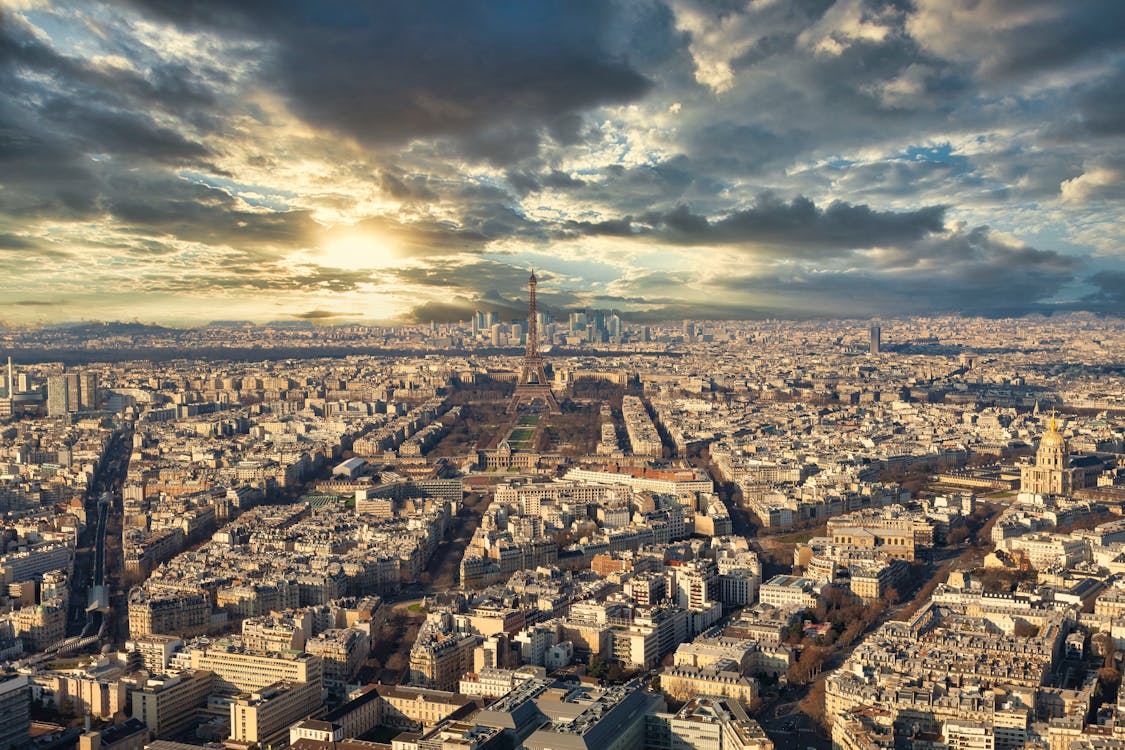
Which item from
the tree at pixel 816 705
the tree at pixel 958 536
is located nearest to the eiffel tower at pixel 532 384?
the tree at pixel 958 536

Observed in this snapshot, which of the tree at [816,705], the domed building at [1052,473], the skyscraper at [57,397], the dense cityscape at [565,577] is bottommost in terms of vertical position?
the tree at [816,705]

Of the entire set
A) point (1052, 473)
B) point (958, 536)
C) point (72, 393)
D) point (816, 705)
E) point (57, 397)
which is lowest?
point (816, 705)

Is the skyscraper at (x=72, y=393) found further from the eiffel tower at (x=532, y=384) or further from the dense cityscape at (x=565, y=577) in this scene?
the eiffel tower at (x=532, y=384)

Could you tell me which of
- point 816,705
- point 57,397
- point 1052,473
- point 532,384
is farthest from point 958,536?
point 57,397

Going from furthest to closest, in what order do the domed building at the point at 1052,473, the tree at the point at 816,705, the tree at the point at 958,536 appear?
1. the domed building at the point at 1052,473
2. the tree at the point at 958,536
3. the tree at the point at 816,705

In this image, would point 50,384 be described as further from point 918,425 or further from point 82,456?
point 918,425

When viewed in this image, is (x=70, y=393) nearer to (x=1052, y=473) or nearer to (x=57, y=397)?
(x=57, y=397)
